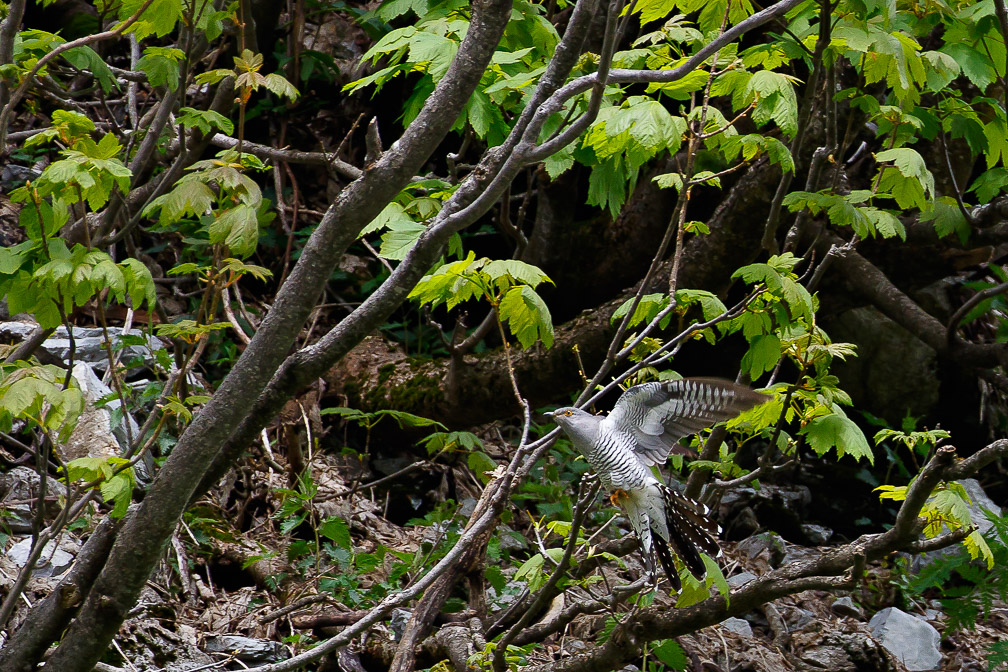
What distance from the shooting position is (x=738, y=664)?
4238 millimetres

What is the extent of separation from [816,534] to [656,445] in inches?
130

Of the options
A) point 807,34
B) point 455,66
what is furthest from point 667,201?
point 455,66

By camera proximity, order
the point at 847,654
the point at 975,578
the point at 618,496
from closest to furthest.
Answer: the point at 618,496 → the point at 975,578 → the point at 847,654

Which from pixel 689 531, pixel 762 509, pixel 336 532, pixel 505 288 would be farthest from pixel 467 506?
pixel 505 288

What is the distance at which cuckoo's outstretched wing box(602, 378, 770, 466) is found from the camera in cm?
271

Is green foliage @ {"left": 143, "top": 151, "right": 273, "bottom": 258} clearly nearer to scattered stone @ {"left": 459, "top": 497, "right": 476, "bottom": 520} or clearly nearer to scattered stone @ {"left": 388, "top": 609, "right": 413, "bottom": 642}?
scattered stone @ {"left": 388, "top": 609, "right": 413, "bottom": 642}

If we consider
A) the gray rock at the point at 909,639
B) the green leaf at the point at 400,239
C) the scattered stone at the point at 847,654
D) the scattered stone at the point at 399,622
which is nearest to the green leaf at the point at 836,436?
the scattered stone at the point at 847,654

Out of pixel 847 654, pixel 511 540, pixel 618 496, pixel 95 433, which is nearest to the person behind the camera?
pixel 618 496

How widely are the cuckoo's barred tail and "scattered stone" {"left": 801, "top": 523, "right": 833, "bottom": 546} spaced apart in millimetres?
3093

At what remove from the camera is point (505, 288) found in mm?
2824

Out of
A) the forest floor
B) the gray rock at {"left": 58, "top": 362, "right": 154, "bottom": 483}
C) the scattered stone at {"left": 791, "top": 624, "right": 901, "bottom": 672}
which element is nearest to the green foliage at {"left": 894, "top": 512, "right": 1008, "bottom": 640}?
the forest floor

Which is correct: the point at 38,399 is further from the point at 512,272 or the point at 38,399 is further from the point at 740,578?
the point at 740,578

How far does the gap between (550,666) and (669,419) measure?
44.6 inches

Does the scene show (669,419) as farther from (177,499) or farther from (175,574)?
(175,574)
